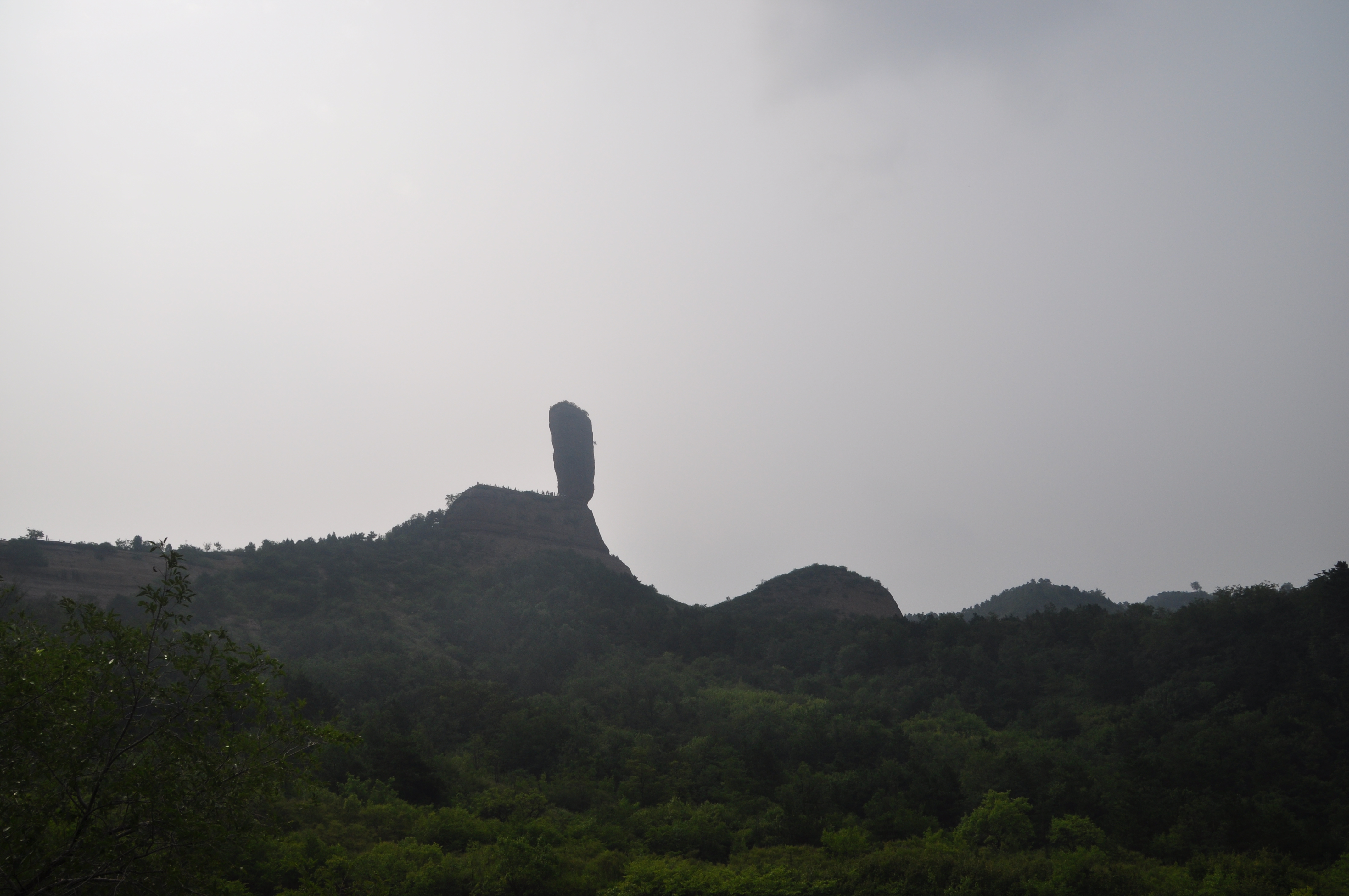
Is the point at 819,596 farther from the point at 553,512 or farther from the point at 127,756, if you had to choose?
the point at 127,756

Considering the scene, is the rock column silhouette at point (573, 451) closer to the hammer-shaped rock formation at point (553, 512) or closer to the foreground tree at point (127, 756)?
the hammer-shaped rock formation at point (553, 512)

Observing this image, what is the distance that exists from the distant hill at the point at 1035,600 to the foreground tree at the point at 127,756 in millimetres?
77854

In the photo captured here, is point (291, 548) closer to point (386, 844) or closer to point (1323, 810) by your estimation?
point (386, 844)

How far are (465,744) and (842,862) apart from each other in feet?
46.6

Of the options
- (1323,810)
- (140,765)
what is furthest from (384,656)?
(1323,810)

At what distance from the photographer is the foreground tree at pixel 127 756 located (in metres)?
6.22

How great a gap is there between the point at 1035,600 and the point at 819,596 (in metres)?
34.3

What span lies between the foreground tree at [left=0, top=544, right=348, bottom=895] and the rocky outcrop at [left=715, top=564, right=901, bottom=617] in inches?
2034

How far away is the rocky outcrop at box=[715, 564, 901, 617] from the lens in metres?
Result: 58.3

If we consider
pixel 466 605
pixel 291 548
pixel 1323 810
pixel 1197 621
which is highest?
pixel 291 548

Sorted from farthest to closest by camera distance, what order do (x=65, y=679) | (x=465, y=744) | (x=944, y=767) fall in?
(x=465, y=744)
(x=944, y=767)
(x=65, y=679)

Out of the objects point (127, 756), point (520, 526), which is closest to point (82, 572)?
point (520, 526)

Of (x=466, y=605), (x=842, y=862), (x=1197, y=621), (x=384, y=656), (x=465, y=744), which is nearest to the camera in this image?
(x=842, y=862)

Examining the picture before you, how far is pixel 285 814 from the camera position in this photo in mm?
15188
